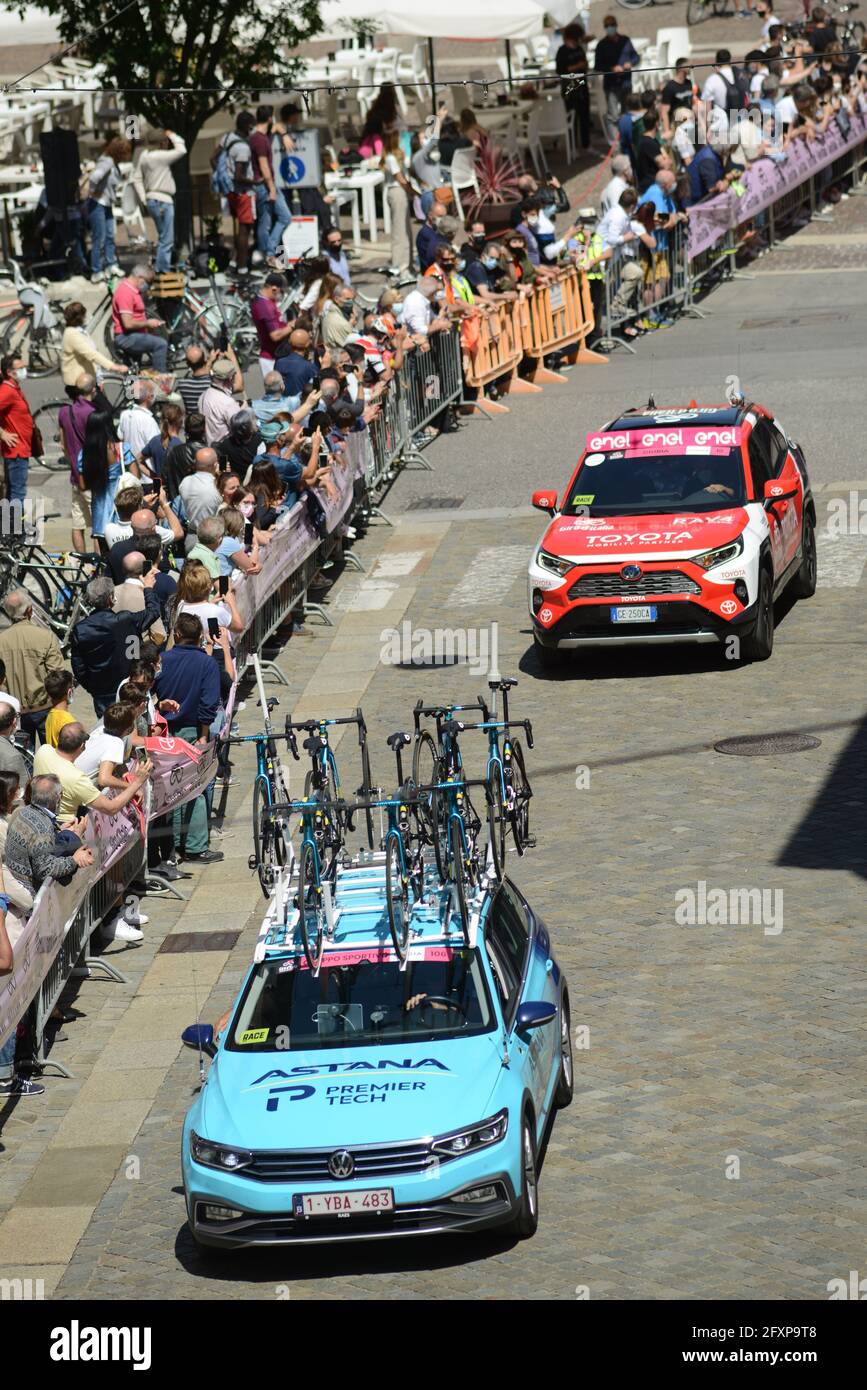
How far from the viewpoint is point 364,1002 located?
10.8 metres

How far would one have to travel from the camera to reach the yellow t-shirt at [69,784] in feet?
46.0

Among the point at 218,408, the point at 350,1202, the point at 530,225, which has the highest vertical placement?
the point at 530,225

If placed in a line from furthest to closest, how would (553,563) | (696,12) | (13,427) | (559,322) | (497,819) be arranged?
(696,12)
(559,322)
(13,427)
(553,563)
(497,819)

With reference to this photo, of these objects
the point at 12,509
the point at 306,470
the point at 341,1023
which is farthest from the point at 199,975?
the point at 12,509

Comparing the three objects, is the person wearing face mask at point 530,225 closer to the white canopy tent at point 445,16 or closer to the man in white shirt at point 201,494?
the white canopy tent at point 445,16

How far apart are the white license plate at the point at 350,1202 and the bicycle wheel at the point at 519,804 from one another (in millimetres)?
4664

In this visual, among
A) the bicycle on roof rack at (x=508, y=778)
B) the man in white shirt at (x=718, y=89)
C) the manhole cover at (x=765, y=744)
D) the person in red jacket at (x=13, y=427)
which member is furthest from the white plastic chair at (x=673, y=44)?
the bicycle on roof rack at (x=508, y=778)

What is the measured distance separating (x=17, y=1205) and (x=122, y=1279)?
3.95ft

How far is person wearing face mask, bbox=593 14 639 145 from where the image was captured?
4072 centimetres

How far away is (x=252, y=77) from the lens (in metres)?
34.3

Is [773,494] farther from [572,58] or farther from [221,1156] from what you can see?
[572,58]

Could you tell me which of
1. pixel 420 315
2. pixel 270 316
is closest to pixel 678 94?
A: pixel 420 315

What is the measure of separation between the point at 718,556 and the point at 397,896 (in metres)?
7.85

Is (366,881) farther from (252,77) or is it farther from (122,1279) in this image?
(252,77)
